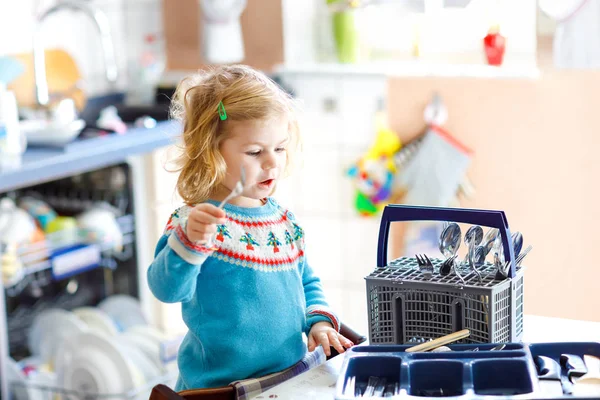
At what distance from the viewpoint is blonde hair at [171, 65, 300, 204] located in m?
1.43

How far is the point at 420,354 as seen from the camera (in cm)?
121

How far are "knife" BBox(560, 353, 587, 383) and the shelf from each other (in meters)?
1.87

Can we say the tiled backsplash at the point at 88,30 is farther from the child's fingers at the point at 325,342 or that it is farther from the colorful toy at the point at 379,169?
the child's fingers at the point at 325,342

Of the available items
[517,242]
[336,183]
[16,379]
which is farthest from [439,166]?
[517,242]

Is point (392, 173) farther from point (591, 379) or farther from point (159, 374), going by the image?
point (591, 379)

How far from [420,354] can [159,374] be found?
5.01ft

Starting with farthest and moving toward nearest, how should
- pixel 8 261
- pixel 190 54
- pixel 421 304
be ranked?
pixel 190 54
pixel 8 261
pixel 421 304

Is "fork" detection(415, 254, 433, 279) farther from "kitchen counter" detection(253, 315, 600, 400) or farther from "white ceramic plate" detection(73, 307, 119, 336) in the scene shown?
"white ceramic plate" detection(73, 307, 119, 336)

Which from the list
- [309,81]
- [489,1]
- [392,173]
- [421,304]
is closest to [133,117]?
[309,81]

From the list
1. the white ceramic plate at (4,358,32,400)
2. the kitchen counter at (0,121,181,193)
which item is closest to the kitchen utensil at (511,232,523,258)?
the kitchen counter at (0,121,181,193)

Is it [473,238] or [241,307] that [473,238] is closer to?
[473,238]

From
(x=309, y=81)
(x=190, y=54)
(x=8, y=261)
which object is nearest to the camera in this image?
(x=8, y=261)

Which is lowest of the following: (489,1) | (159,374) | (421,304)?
(159,374)

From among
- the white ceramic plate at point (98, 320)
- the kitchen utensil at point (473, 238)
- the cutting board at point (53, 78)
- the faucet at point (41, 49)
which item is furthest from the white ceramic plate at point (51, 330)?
the kitchen utensil at point (473, 238)
